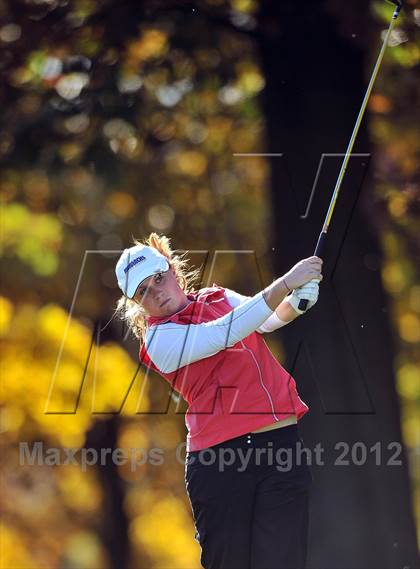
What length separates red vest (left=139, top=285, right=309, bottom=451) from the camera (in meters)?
2.98

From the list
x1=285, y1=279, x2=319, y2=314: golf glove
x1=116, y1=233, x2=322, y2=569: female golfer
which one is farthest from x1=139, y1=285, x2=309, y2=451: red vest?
x1=285, y1=279, x2=319, y2=314: golf glove

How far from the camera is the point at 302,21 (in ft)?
17.5

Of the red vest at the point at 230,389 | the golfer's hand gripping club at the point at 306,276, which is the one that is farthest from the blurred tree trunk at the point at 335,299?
the golfer's hand gripping club at the point at 306,276

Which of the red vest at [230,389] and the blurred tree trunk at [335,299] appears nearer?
the red vest at [230,389]

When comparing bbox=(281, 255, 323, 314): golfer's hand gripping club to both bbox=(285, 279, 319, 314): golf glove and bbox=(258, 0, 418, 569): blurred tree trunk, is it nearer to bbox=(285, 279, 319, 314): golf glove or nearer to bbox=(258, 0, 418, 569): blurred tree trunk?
bbox=(285, 279, 319, 314): golf glove

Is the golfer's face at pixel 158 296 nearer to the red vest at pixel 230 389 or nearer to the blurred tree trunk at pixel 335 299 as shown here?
the red vest at pixel 230 389

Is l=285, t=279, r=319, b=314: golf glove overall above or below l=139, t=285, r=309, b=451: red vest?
above

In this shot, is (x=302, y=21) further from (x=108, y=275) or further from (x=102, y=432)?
(x=102, y=432)

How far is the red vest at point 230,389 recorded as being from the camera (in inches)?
117

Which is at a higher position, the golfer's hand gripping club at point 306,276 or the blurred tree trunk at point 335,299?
the golfer's hand gripping club at point 306,276

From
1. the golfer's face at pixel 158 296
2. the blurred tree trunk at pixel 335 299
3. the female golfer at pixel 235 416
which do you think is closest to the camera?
the female golfer at pixel 235 416

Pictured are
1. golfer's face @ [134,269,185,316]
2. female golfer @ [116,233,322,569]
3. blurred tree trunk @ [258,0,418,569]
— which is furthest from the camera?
blurred tree trunk @ [258,0,418,569]

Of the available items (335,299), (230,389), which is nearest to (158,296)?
(230,389)

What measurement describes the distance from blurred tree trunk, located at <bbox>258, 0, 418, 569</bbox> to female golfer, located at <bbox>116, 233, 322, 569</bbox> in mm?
2035
